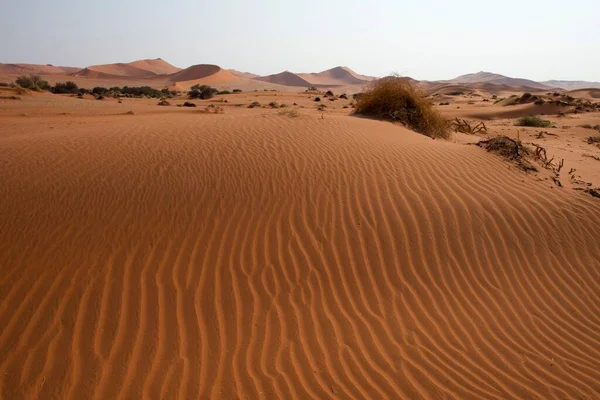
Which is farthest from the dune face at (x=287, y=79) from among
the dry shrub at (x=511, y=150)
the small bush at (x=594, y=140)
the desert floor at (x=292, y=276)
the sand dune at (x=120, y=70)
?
the desert floor at (x=292, y=276)

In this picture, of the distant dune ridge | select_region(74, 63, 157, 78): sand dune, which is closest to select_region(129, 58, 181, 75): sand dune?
the distant dune ridge

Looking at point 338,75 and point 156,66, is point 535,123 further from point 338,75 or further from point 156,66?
point 338,75

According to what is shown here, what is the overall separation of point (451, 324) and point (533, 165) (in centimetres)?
435

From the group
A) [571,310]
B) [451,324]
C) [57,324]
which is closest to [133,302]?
[57,324]

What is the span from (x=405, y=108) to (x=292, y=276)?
8178 millimetres

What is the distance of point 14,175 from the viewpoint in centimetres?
582

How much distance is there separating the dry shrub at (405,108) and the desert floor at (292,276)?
4007 millimetres

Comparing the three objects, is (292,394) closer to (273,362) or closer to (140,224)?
(273,362)

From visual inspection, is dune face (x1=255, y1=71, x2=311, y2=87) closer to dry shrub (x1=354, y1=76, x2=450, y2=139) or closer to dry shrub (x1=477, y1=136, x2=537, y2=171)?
dry shrub (x1=354, y1=76, x2=450, y2=139)

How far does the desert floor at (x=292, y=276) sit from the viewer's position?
3094 mm

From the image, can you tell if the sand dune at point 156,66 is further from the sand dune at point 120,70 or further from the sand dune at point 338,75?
the sand dune at point 338,75

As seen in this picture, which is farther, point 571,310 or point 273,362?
point 571,310

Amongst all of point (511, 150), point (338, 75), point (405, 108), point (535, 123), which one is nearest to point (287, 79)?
point (338, 75)

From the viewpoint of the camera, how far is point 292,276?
4.07m
